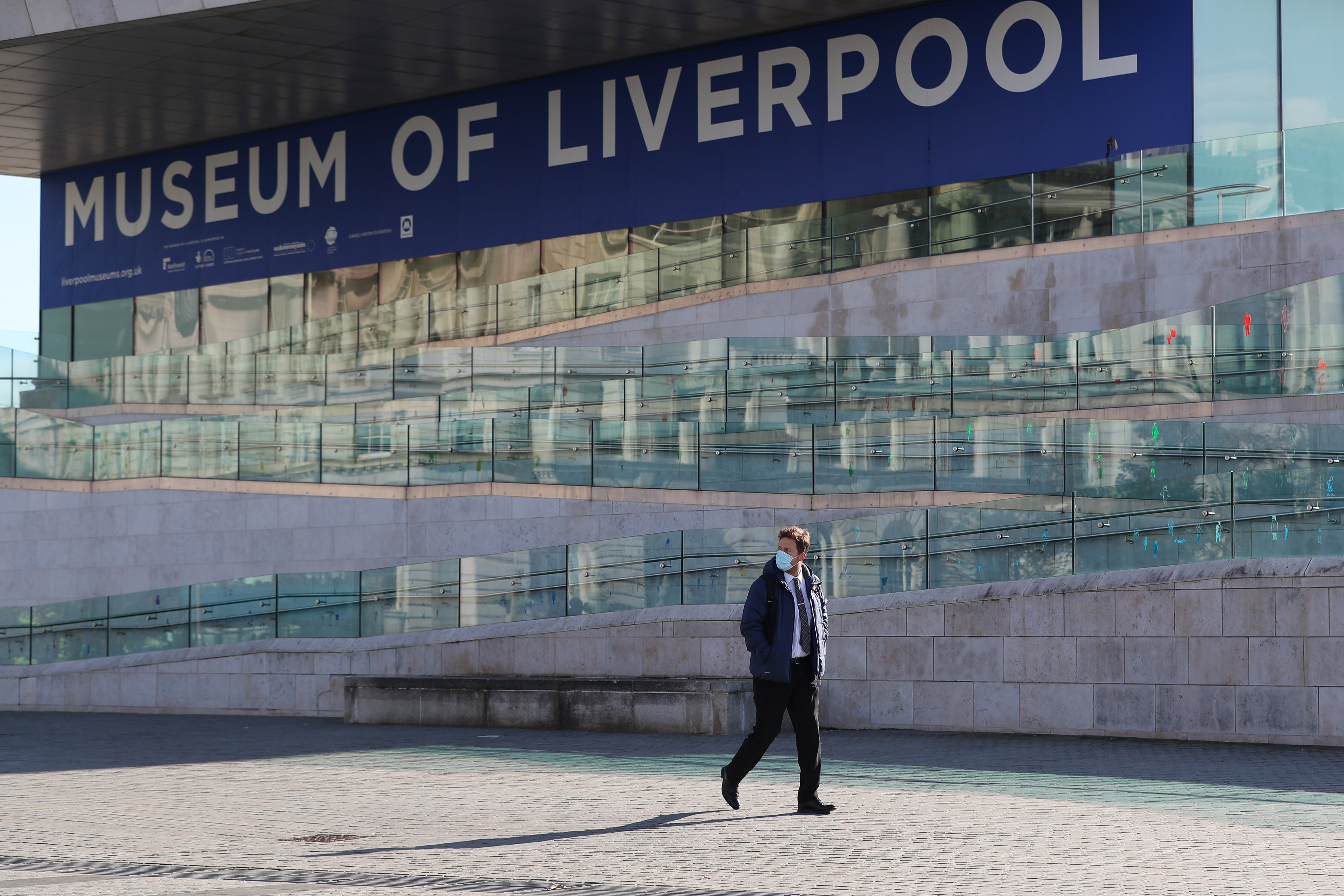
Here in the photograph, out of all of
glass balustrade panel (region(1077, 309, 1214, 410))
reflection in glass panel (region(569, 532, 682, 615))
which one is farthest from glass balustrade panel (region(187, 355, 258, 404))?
glass balustrade panel (region(1077, 309, 1214, 410))

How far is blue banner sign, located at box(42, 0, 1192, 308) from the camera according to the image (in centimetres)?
2494

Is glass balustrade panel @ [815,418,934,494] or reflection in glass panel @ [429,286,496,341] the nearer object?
glass balustrade panel @ [815,418,934,494]

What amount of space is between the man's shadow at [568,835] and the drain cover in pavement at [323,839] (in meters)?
0.39

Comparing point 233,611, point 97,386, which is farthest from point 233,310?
point 233,611

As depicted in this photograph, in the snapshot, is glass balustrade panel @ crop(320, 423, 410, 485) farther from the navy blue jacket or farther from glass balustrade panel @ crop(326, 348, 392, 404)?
the navy blue jacket

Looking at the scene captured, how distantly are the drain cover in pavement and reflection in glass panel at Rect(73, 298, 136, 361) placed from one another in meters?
31.0

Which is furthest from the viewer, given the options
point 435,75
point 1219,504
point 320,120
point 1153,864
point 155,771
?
point 320,120

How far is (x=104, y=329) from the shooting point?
125ft

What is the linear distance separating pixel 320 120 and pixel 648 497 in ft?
56.4

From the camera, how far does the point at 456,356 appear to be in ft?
87.6

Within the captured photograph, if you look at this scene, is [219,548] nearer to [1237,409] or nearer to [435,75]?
[435,75]

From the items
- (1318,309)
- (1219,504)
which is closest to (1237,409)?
(1318,309)

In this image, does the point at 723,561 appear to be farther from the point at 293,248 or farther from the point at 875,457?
the point at 293,248

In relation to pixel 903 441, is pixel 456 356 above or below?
above
